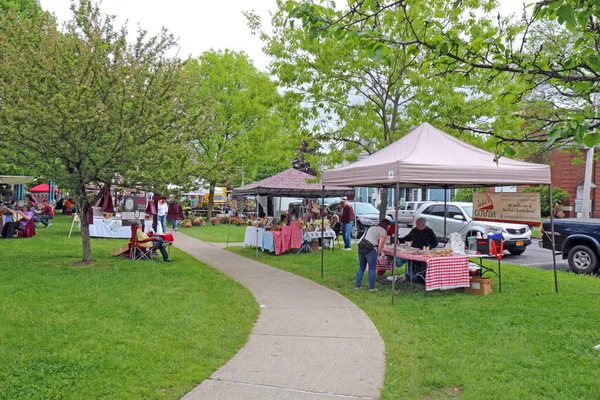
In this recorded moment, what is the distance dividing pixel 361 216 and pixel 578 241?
11956mm

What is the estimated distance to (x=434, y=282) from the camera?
28.8ft

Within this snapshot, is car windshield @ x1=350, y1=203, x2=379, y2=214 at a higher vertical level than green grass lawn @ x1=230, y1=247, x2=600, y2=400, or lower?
higher

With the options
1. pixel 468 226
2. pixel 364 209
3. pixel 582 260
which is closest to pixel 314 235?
pixel 468 226

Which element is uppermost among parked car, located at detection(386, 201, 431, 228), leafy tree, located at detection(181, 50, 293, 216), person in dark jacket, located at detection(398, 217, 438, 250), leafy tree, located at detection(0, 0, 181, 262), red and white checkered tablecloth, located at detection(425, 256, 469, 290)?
leafy tree, located at detection(181, 50, 293, 216)

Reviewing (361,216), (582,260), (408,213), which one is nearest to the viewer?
(582,260)

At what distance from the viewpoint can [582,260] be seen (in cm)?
1204

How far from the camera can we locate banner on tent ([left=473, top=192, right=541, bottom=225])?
30.5ft

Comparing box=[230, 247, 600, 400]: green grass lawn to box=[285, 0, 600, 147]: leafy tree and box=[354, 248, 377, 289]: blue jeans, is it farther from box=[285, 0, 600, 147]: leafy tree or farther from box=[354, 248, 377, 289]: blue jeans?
box=[285, 0, 600, 147]: leafy tree

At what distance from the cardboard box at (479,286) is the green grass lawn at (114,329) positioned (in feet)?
12.7

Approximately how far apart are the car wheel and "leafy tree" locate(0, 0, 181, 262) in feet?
31.8

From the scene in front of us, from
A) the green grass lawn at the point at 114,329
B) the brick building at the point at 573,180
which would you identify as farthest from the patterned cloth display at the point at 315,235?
the brick building at the point at 573,180

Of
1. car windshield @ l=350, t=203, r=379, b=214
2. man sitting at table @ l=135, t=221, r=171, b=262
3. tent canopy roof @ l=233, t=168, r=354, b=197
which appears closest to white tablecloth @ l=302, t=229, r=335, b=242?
tent canopy roof @ l=233, t=168, r=354, b=197

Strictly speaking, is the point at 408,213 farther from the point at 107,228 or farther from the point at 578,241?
the point at 107,228

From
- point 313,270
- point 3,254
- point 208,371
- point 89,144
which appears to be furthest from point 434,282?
point 3,254
